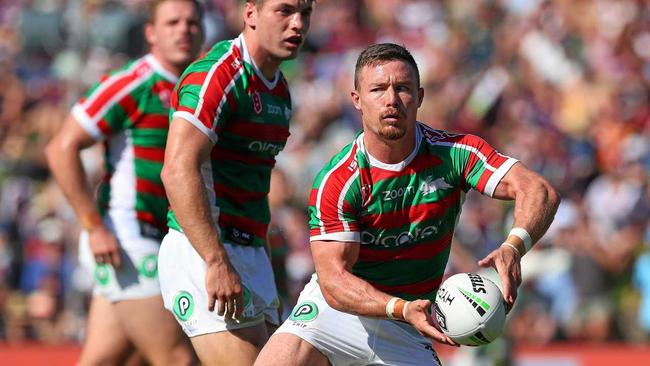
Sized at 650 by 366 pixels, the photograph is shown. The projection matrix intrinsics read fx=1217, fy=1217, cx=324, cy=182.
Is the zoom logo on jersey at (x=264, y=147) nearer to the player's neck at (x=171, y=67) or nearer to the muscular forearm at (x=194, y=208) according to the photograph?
the muscular forearm at (x=194, y=208)

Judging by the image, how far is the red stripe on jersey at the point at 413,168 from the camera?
5961mm

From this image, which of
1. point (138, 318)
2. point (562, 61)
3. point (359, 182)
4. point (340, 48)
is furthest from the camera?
point (340, 48)

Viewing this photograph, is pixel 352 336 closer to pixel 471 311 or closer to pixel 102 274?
pixel 471 311

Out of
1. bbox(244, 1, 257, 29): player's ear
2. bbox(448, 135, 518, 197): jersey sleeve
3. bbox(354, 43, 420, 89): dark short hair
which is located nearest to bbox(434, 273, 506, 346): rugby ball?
bbox(448, 135, 518, 197): jersey sleeve

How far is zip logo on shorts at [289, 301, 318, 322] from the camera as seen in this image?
19.8ft

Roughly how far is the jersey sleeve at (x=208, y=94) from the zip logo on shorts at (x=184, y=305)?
2.79 feet

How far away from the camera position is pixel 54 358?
489 inches

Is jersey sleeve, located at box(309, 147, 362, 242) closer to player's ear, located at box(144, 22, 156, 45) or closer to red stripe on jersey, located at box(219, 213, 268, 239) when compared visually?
red stripe on jersey, located at box(219, 213, 268, 239)

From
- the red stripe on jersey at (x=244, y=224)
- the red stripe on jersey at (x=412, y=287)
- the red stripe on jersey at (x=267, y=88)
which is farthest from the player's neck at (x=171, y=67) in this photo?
the red stripe on jersey at (x=412, y=287)

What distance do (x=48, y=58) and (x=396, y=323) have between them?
12873mm

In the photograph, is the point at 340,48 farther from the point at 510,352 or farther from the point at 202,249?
the point at 202,249

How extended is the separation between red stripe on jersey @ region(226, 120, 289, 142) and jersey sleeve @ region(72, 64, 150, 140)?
128 cm

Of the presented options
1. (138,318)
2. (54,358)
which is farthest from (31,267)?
(138,318)

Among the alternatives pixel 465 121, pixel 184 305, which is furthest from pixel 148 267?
pixel 465 121
